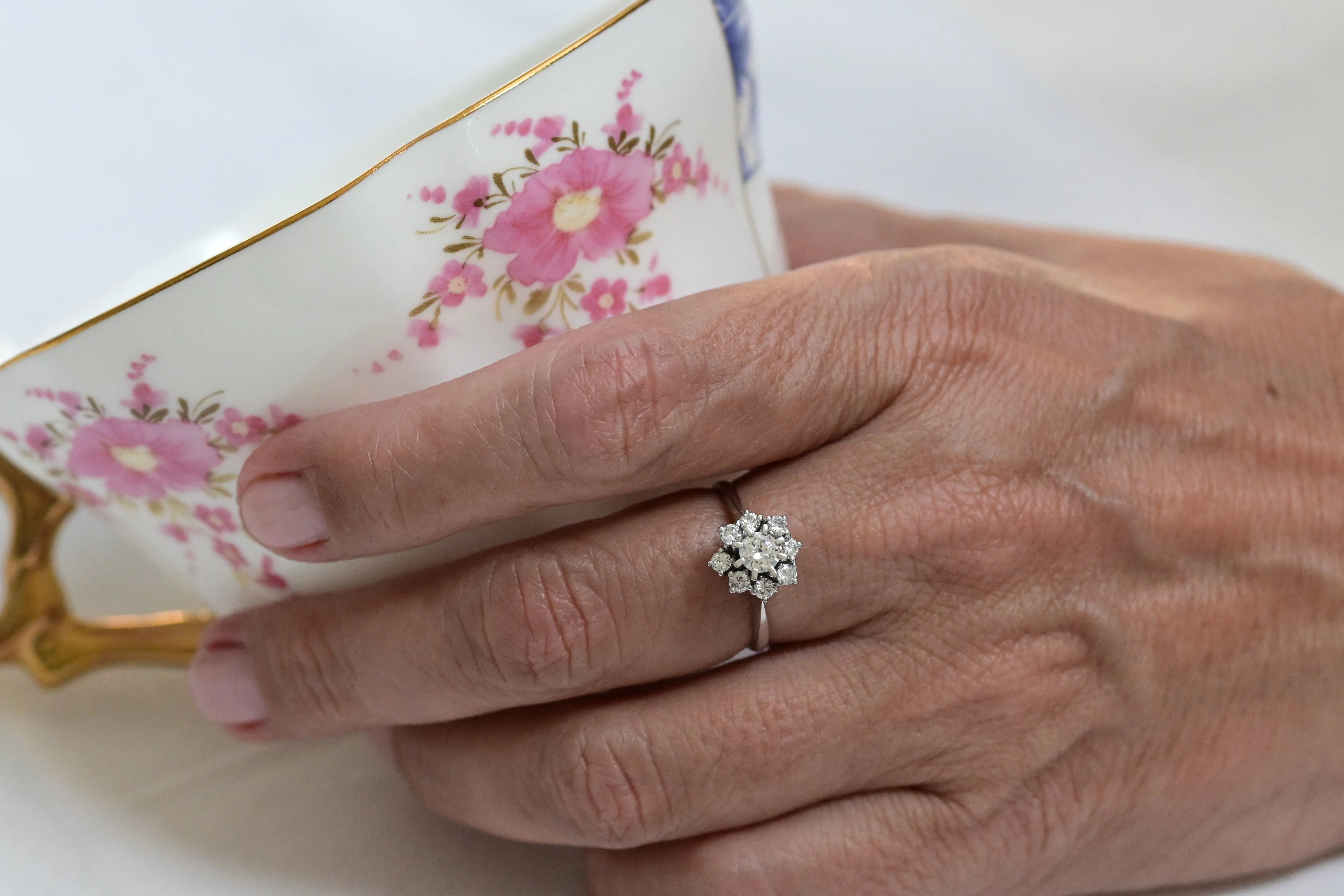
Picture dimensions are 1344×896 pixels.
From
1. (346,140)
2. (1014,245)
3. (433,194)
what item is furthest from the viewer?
(346,140)

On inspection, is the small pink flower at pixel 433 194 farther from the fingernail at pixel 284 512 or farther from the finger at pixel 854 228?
the finger at pixel 854 228

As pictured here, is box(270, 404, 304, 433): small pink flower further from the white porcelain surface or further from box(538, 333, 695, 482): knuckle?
box(538, 333, 695, 482): knuckle

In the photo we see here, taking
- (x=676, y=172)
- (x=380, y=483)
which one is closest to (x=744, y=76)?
(x=676, y=172)

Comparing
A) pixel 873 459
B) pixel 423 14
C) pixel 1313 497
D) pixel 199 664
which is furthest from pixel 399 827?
pixel 423 14

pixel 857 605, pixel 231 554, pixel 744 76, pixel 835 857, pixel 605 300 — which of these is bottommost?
pixel 835 857

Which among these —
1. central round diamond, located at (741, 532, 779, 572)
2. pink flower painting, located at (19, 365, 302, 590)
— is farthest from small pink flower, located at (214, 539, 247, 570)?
central round diamond, located at (741, 532, 779, 572)

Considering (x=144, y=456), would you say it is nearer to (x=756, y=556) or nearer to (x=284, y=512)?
(x=284, y=512)

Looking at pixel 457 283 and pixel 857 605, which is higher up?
pixel 457 283
